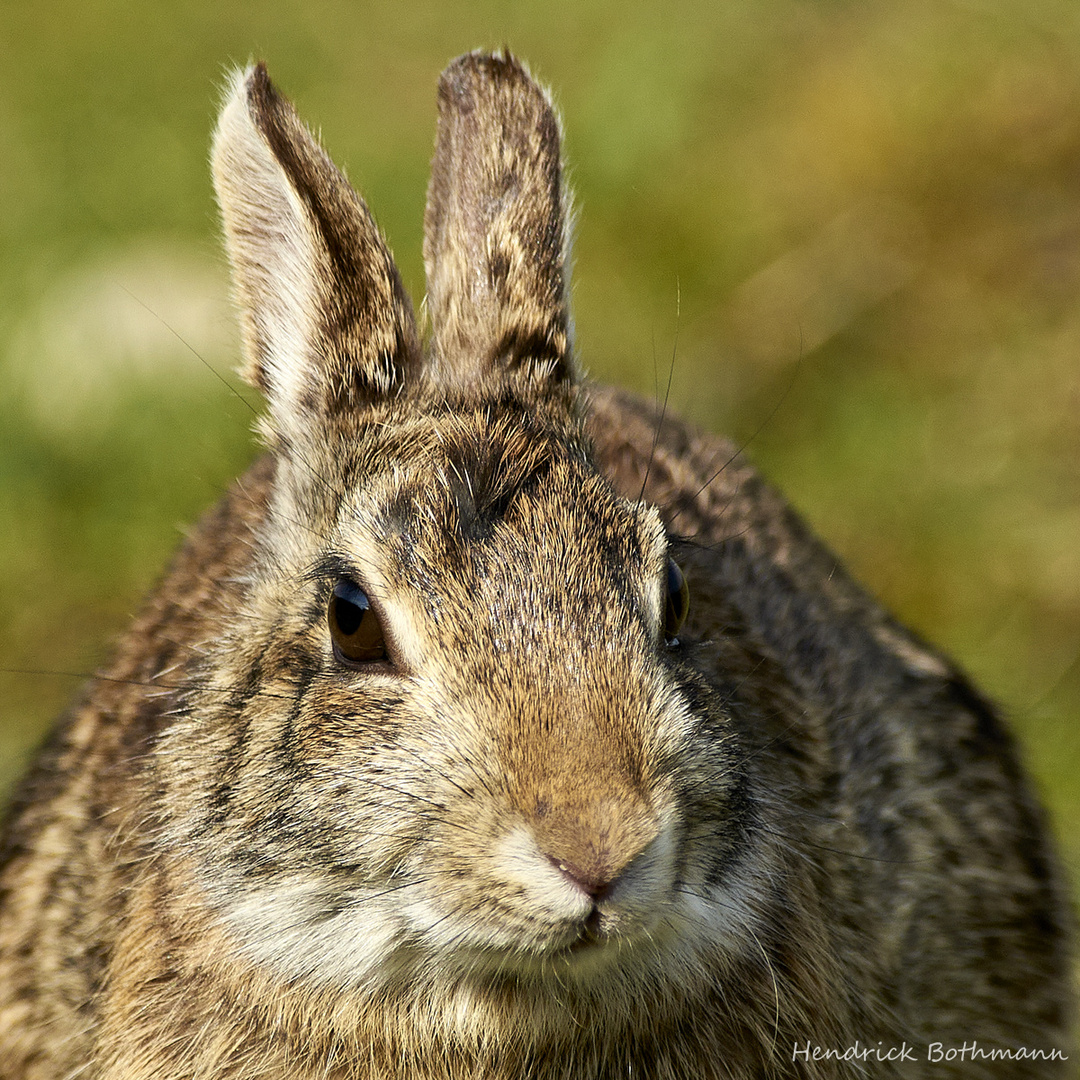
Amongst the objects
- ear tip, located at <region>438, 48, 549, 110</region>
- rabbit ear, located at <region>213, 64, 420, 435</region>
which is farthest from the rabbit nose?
ear tip, located at <region>438, 48, 549, 110</region>

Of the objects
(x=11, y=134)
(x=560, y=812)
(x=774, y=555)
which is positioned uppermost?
(x=11, y=134)

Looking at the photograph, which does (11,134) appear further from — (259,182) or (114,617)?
(259,182)

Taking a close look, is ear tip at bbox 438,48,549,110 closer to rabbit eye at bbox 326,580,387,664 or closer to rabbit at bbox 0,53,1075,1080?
rabbit at bbox 0,53,1075,1080

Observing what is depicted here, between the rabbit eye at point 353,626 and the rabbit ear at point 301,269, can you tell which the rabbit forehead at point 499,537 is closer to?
the rabbit eye at point 353,626

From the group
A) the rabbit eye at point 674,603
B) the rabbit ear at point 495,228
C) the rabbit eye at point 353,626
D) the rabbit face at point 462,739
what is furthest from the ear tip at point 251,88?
the rabbit eye at point 674,603

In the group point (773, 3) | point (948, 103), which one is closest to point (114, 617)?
point (948, 103)

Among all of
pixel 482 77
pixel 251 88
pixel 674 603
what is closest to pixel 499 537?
pixel 674 603
